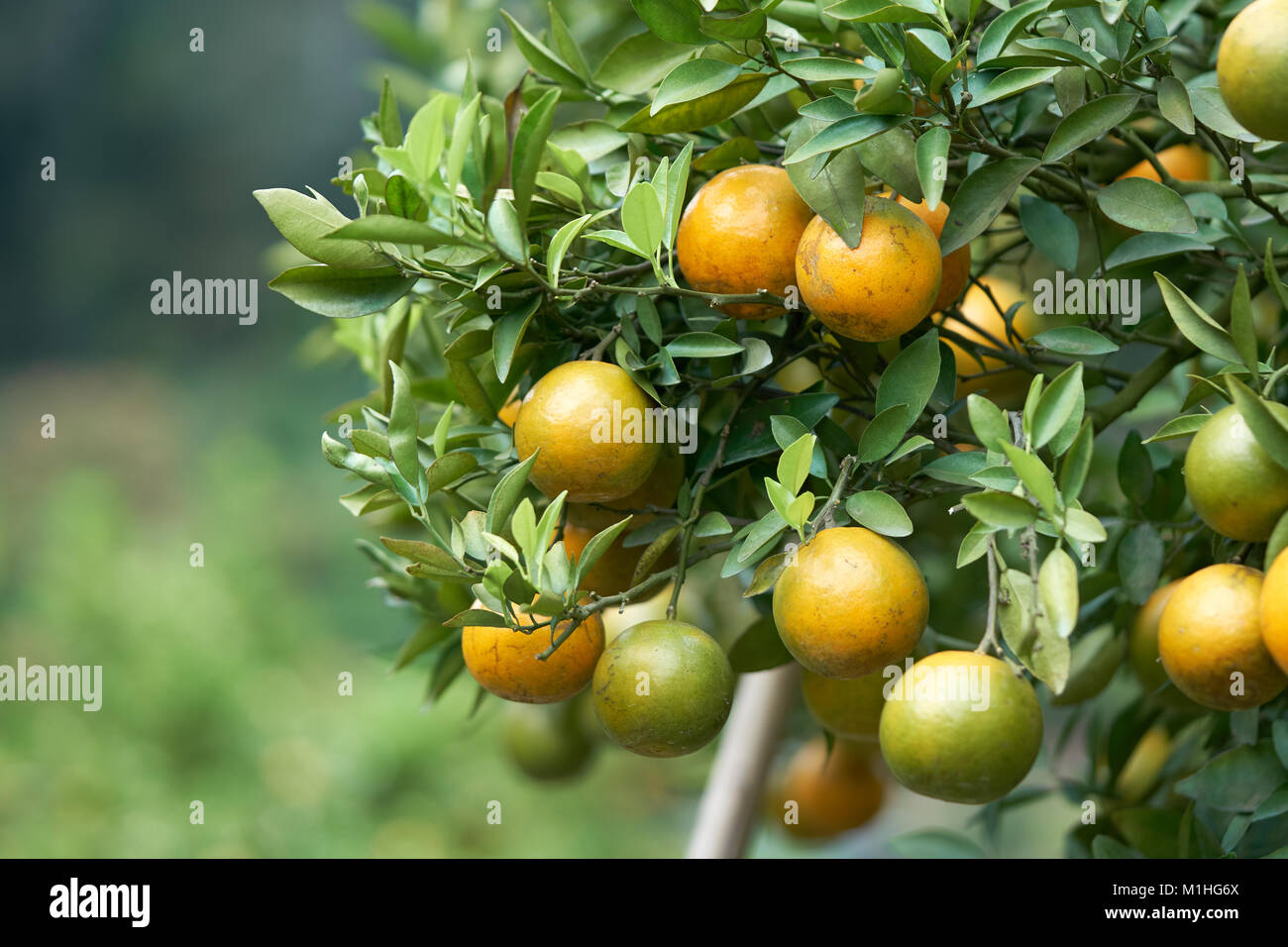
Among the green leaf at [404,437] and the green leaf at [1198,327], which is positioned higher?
the green leaf at [1198,327]

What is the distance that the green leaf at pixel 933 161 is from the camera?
42cm

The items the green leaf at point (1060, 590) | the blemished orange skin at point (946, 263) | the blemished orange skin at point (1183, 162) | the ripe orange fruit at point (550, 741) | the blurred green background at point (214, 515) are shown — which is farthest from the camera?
the blurred green background at point (214, 515)

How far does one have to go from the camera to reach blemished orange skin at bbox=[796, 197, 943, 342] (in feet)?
1.45

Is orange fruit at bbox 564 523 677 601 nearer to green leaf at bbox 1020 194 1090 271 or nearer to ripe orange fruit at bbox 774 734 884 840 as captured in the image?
green leaf at bbox 1020 194 1090 271

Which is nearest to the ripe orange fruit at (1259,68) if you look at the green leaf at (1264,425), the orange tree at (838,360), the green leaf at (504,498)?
the orange tree at (838,360)

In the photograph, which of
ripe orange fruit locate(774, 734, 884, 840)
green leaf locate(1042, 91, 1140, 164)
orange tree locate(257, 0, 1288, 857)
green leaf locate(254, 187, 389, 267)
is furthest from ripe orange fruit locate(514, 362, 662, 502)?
ripe orange fruit locate(774, 734, 884, 840)

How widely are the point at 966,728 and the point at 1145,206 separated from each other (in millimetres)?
249

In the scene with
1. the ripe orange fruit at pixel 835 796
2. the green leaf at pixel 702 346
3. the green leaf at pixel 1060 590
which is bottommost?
the ripe orange fruit at pixel 835 796

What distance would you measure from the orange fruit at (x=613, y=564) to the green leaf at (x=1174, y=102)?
0.97 feet

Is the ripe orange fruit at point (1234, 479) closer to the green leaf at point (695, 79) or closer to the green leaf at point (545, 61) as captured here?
the green leaf at point (695, 79)

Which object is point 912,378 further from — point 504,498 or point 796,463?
point 504,498

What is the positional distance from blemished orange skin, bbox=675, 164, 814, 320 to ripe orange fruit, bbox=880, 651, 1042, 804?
18 cm
